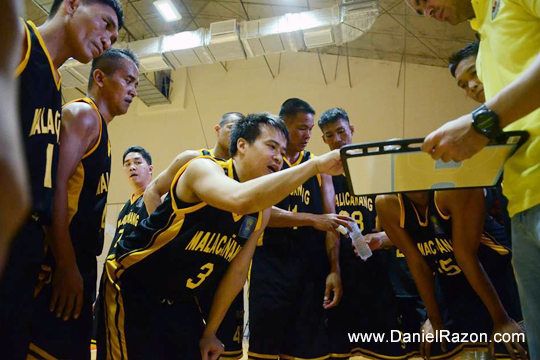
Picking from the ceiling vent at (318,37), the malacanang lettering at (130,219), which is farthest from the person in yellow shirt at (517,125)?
the ceiling vent at (318,37)

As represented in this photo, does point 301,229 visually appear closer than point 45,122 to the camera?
No

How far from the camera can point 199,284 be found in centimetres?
210

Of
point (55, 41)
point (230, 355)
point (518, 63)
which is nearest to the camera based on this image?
point (518, 63)

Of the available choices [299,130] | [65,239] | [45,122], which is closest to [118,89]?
[45,122]

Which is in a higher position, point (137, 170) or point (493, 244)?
point (137, 170)

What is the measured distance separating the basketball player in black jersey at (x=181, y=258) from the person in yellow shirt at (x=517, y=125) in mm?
1054

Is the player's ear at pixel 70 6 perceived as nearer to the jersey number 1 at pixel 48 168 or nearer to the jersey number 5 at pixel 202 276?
the jersey number 1 at pixel 48 168

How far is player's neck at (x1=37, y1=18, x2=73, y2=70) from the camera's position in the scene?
5.60 ft

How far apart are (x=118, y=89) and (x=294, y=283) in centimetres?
168

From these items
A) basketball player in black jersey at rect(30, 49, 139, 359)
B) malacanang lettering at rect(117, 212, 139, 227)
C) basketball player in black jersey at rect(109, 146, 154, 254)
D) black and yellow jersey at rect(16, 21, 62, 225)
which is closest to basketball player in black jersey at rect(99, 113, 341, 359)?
basketball player in black jersey at rect(30, 49, 139, 359)

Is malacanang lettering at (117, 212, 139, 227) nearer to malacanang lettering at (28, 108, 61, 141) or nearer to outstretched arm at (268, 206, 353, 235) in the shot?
outstretched arm at (268, 206, 353, 235)

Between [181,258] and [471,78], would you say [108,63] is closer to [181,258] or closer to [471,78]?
[181,258]

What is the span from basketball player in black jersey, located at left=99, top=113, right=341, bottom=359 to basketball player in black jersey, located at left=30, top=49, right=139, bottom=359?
171mm

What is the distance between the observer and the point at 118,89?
2393 millimetres
